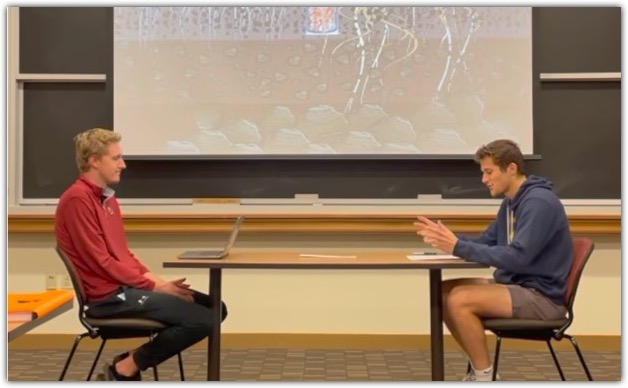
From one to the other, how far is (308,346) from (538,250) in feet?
6.39

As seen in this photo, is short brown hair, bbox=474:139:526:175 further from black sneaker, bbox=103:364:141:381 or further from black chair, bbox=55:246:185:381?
black sneaker, bbox=103:364:141:381

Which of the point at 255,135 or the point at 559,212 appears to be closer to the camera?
the point at 559,212

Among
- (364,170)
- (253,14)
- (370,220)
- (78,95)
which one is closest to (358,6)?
(253,14)

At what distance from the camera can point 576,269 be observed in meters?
2.95

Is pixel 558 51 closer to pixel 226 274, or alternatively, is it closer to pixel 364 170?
pixel 364 170

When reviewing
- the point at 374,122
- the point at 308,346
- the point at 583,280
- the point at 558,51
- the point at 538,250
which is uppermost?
the point at 558,51

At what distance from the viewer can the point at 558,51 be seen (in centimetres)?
451

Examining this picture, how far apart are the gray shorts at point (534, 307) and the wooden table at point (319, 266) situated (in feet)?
0.72

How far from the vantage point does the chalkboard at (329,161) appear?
4.50 metres

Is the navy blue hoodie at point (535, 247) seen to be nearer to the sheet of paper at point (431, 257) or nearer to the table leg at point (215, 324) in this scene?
the sheet of paper at point (431, 257)

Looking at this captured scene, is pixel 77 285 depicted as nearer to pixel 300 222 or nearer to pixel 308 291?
pixel 300 222

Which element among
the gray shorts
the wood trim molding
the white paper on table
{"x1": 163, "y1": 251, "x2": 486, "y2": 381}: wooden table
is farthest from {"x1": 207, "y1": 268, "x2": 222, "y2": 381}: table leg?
the wood trim molding

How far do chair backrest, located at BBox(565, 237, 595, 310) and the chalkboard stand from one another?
5.06 ft

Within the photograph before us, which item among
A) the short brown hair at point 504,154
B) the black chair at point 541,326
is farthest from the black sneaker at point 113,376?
the short brown hair at point 504,154
